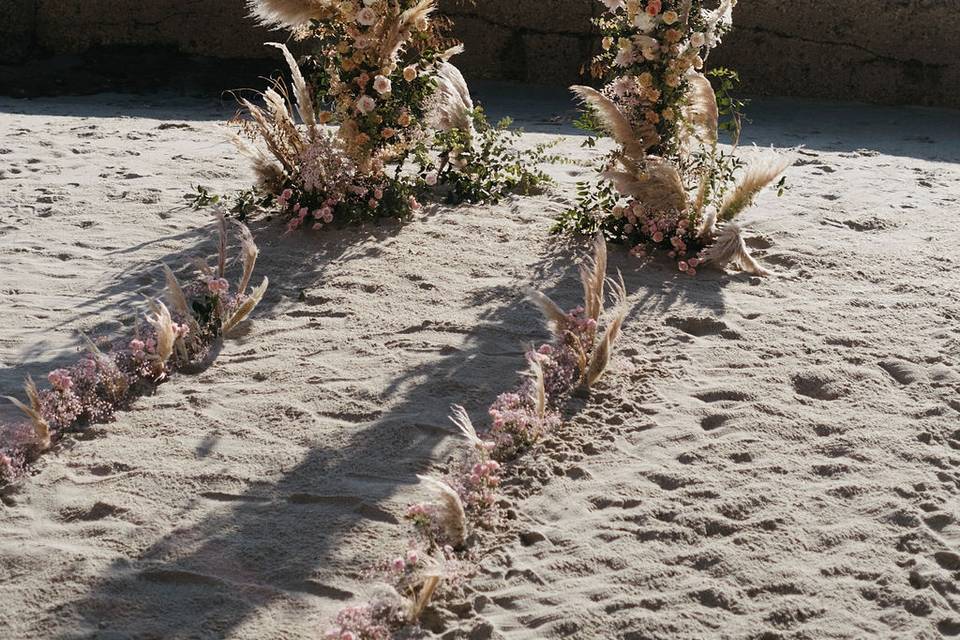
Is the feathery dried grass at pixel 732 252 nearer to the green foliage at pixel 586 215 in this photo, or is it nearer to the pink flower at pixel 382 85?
the green foliage at pixel 586 215

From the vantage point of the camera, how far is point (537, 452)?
4.28 meters

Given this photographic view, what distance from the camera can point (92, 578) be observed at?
11.7 ft

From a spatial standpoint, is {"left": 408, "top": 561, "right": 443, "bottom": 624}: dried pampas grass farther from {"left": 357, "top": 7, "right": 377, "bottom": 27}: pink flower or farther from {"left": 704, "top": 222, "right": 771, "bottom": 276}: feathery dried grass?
{"left": 357, "top": 7, "right": 377, "bottom": 27}: pink flower

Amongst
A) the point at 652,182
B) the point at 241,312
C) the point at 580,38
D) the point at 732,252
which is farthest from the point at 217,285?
the point at 580,38

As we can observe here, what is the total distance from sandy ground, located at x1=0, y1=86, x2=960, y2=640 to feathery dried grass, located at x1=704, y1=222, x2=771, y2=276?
8 centimetres

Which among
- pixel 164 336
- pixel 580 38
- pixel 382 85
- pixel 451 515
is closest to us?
pixel 451 515

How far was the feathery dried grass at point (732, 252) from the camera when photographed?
219 inches

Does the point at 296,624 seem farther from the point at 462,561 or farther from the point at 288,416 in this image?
the point at 288,416

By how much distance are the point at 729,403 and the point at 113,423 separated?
2.34 meters

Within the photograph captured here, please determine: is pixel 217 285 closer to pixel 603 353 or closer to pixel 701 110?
pixel 603 353

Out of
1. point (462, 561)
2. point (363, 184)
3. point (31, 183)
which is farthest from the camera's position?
point (31, 183)

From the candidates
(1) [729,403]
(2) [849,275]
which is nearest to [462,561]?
(1) [729,403]

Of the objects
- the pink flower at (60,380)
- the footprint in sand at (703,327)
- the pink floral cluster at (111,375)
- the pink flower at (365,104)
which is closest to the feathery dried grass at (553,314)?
the footprint in sand at (703,327)

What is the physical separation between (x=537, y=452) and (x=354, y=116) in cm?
259
